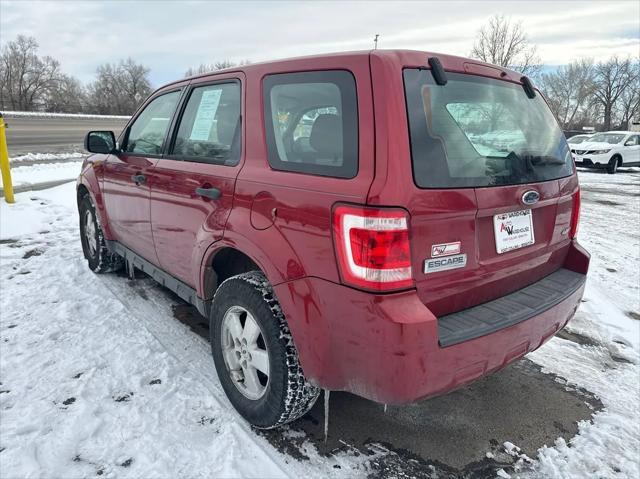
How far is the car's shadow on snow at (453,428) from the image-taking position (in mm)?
2330

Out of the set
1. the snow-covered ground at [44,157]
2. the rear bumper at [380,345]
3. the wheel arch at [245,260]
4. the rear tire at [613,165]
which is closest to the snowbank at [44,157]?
the snow-covered ground at [44,157]

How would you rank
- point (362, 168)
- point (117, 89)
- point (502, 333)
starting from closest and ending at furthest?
point (362, 168) < point (502, 333) < point (117, 89)

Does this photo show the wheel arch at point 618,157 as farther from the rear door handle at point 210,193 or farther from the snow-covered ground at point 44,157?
the snow-covered ground at point 44,157

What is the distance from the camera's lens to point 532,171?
239 cm

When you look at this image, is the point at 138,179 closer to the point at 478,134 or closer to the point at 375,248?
the point at 375,248

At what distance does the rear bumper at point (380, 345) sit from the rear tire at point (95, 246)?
324 centimetres

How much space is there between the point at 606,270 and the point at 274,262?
16.0ft

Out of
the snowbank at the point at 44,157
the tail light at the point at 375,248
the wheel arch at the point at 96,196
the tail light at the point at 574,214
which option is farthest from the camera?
the snowbank at the point at 44,157

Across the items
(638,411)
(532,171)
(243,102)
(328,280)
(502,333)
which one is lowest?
(638,411)

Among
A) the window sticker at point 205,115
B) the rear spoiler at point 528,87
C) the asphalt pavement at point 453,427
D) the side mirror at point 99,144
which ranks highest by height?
the rear spoiler at point 528,87

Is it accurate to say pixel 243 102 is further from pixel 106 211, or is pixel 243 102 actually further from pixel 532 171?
pixel 106 211

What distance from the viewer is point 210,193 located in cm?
264

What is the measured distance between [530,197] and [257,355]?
1.62 metres

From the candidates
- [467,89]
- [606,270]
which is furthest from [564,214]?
[606,270]
